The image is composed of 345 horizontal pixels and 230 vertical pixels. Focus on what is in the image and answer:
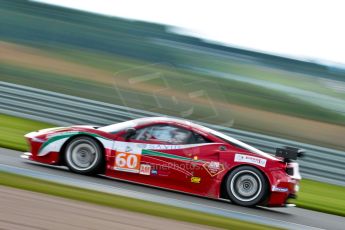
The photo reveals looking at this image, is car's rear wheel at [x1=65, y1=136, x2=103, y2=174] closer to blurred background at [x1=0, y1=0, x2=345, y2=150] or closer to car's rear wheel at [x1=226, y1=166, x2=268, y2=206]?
car's rear wheel at [x1=226, y1=166, x2=268, y2=206]

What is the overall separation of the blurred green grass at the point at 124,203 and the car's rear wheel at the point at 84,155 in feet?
5.45

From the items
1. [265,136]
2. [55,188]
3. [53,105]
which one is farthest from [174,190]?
[53,105]

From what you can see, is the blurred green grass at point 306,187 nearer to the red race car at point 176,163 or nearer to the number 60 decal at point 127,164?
the red race car at point 176,163

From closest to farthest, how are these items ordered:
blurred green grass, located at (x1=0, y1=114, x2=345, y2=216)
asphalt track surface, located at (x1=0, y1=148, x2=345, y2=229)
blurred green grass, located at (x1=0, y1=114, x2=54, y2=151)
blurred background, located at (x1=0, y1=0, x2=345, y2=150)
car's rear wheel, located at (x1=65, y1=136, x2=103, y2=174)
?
asphalt track surface, located at (x1=0, y1=148, x2=345, y2=229)
car's rear wheel, located at (x1=65, y1=136, x2=103, y2=174)
blurred green grass, located at (x1=0, y1=114, x2=345, y2=216)
blurred green grass, located at (x1=0, y1=114, x2=54, y2=151)
blurred background, located at (x1=0, y1=0, x2=345, y2=150)

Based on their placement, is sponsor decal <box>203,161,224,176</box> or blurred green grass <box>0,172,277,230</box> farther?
sponsor decal <box>203,161,224,176</box>

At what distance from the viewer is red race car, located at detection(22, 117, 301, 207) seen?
957 centimetres

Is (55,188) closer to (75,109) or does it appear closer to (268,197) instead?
(268,197)

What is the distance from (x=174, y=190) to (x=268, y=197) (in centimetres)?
134

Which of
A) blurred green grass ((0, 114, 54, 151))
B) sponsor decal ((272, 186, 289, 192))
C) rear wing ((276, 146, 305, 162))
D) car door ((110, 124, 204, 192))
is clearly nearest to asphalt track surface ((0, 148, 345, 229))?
car door ((110, 124, 204, 192))

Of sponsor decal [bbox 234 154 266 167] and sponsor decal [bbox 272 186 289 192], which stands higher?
sponsor decal [bbox 234 154 266 167]

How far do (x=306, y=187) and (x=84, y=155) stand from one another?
5.03 metres

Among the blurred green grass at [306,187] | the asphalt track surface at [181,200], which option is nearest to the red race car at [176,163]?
the asphalt track surface at [181,200]

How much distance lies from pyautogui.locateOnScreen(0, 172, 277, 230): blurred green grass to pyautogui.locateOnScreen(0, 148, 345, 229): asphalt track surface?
1.70 feet

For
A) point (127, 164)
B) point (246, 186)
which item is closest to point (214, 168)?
point (246, 186)
